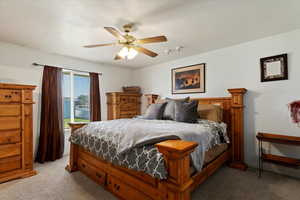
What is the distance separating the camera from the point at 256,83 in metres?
2.72

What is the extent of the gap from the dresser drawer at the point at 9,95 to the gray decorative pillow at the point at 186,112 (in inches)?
105

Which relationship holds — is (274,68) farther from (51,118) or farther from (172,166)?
(51,118)

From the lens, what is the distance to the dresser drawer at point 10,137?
2.29 metres

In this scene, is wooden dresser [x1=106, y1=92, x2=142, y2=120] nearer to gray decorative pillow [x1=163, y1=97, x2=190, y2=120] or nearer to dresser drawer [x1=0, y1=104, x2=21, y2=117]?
gray decorative pillow [x1=163, y1=97, x2=190, y2=120]

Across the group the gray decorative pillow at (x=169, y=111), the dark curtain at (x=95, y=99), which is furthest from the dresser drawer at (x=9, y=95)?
the gray decorative pillow at (x=169, y=111)

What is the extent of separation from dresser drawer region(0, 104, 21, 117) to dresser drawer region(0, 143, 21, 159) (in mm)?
487

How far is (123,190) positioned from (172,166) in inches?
34.5

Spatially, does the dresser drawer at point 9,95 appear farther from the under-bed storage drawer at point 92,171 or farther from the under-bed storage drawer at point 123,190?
the under-bed storage drawer at point 123,190

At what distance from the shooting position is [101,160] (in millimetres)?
2119

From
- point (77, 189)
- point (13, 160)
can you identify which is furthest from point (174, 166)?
point (13, 160)

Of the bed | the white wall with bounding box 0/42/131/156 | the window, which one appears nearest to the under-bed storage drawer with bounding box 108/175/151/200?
the bed

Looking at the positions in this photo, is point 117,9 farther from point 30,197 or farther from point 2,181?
point 2,181

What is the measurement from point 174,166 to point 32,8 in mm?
2375

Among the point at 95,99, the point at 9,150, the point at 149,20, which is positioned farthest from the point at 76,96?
the point at 149,20
